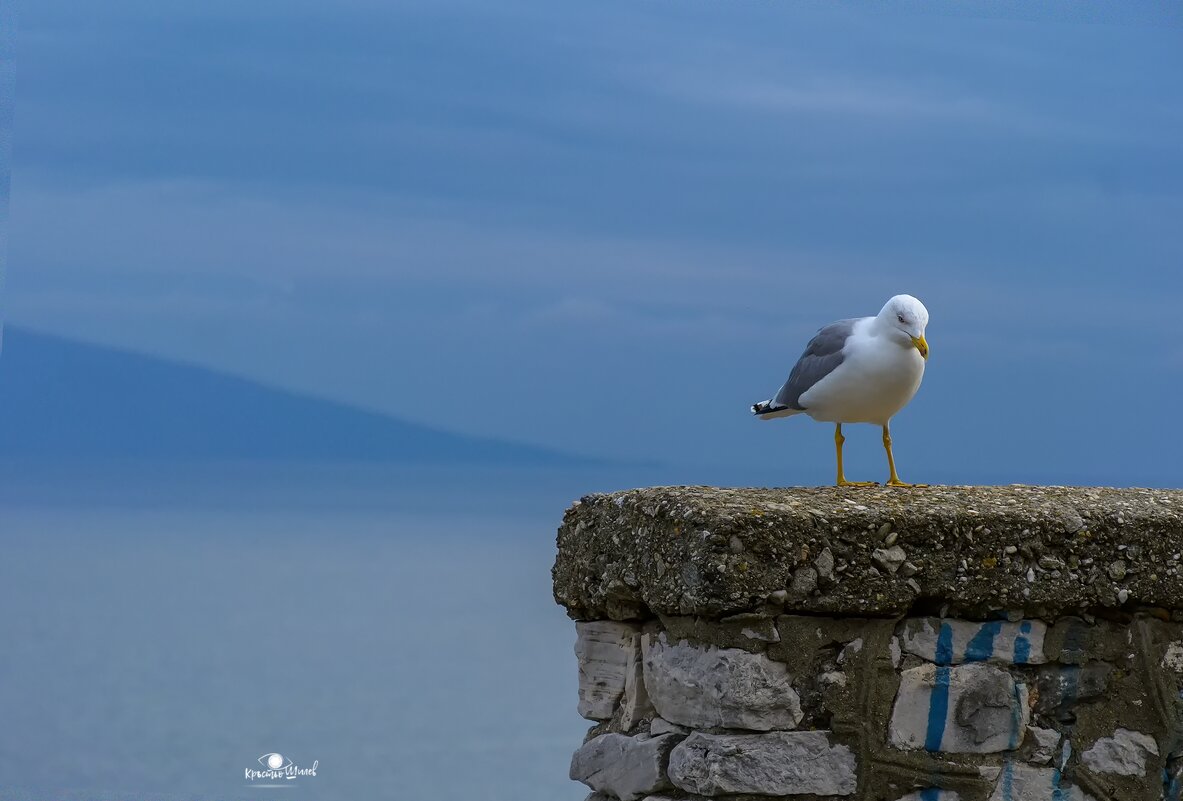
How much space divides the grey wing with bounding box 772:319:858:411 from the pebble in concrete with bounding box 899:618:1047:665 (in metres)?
1.24

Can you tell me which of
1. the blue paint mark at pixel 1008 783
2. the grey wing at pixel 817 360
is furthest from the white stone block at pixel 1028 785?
the grey wing at pixel 817 360

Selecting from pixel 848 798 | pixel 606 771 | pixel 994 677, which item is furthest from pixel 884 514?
pixel 606 771

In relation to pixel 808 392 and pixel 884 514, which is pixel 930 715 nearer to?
pixel 884 514

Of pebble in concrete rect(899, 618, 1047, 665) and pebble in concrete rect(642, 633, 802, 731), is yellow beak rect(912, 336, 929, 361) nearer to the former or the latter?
pebble in concrete rect(899, 618, 1047, 665)

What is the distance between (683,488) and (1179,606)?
115cm

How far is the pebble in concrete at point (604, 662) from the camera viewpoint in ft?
10.5

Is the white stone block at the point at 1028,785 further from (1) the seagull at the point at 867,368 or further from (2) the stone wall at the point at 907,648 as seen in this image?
(1) the seagull at the point at 867,368

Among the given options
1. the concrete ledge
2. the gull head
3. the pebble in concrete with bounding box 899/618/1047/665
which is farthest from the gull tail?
the pebble in concrete with bounding box 899/618/1047/665

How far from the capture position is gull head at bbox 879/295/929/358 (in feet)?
12.6

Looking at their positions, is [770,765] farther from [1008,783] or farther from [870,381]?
[870,381]

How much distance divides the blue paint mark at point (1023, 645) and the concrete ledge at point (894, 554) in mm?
30

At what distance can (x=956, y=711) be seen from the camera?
286cm

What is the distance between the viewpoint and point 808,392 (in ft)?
13.4

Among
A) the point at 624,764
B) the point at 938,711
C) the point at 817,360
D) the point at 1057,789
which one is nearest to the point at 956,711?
the point at 938,711
